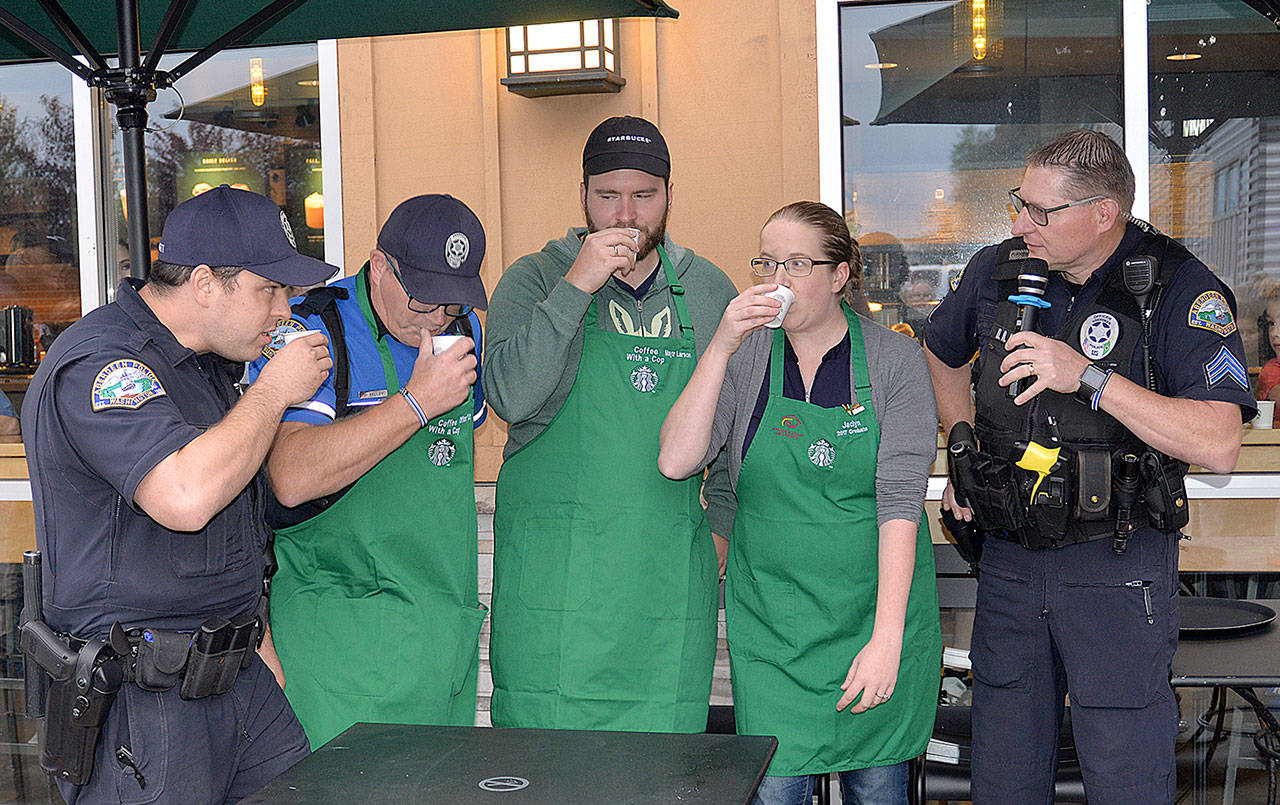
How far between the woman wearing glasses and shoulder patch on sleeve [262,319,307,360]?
77cm

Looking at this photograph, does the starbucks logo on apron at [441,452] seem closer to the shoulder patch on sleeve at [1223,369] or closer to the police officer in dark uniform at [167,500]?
the police officer in dark uniform at [167,500]

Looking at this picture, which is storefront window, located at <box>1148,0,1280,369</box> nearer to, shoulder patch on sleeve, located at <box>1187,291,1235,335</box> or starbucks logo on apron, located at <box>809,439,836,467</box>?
shoulder patch on sleeve, located at <box>1187,291,1235,335</box>

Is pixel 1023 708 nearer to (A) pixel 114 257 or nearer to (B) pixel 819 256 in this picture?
(B) pixel 819 256

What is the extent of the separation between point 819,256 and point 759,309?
256mm

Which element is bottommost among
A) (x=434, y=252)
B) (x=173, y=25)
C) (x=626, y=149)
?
(x=434, y=252)

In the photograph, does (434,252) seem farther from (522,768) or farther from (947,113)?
(947,113)

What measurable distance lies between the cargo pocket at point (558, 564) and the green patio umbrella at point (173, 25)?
1.11 m

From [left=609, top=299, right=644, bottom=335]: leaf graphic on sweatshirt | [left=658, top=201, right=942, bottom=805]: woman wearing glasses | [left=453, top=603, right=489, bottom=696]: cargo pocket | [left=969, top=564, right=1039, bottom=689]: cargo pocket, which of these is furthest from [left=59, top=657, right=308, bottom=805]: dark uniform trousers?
[left=969, top=564, right=1039, bottom=689]: cargo pocket

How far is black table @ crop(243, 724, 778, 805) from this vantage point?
1571 mm

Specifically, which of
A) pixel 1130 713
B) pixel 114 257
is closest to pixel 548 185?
pixel 114 257

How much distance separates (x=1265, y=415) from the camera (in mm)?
4477

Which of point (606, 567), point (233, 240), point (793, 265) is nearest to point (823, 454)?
point (793, 265)

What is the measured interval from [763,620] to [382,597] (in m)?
0.80

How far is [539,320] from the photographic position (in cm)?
249
